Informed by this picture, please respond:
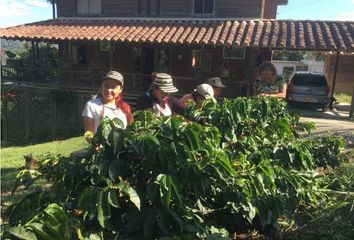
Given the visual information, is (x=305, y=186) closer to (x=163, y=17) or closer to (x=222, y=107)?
(x=222, y=107)

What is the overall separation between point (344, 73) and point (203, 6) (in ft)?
44.9

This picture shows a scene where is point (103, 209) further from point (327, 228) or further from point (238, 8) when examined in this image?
point (238, 8)

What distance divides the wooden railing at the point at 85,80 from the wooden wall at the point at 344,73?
43.2ft

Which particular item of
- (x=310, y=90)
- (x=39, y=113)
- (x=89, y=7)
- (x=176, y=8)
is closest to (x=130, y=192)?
(x=39, y=113)

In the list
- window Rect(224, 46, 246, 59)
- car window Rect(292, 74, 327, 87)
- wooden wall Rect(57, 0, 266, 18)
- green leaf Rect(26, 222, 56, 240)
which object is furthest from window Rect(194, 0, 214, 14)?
green leaf Rect(26, 222, 56, 240)

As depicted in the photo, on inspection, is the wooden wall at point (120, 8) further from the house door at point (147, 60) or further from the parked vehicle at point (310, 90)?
the parked vehicle at point (310, 90)

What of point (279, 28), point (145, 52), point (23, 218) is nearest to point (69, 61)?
point (145, 52)

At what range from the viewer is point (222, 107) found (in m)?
3.86

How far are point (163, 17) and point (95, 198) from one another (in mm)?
16179

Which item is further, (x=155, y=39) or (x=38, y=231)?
(x=155, y=39)

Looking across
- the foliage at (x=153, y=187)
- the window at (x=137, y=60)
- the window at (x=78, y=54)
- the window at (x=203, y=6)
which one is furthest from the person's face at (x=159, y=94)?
the window at (x=78, y=54)

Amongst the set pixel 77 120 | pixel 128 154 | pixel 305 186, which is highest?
pixel 128 154

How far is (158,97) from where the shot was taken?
4.48 meters

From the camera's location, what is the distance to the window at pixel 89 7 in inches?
742
